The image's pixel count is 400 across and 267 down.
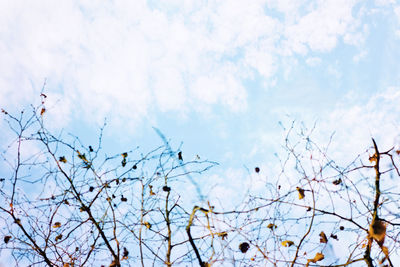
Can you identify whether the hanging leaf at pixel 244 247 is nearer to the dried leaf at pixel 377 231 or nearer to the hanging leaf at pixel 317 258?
the hanging leaf at pixel 317 258

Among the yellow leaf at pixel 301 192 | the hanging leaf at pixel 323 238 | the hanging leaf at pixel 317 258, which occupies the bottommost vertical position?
the hanging leaf at pixel 317 258

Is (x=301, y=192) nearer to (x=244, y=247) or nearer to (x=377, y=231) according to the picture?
(x=377, y=231)

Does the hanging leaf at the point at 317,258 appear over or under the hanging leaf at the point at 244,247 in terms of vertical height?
under

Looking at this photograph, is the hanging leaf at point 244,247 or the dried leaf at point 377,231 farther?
the hanging leaf at point 244,247

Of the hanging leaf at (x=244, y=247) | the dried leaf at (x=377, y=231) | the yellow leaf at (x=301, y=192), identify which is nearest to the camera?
the dried leaf at (x=377, y=231)

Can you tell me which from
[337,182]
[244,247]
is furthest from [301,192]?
[244,247]

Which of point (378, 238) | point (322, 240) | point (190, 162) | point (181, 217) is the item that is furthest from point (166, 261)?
point (378, 238)

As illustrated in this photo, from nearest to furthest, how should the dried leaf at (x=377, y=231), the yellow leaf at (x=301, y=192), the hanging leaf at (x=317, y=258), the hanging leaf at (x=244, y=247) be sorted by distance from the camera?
1. the dried leaf at (x=377, y=231)
2. the hanging leaf at (x=317, y=258)
3. the yellow leaf at (x=301, y=192)
4. the hanging leaf at (x=244, y=247)

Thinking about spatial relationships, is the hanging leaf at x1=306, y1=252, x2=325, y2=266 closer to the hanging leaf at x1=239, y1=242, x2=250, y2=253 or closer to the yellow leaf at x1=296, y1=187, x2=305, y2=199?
the yellow leaf at x1=296, y1=187, x2=305, y2=199

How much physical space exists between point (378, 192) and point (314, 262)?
0.90 metres

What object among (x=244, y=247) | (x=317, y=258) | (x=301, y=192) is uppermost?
(x=301, y=192)

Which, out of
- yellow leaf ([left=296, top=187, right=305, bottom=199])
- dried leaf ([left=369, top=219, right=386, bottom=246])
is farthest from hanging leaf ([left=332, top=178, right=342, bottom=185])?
dried leaf ([left=369, top=219, right=386, bottom=246])

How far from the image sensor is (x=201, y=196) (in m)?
2.37

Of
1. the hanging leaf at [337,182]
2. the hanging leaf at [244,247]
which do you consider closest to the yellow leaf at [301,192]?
the hanging leaf at [337,182]
